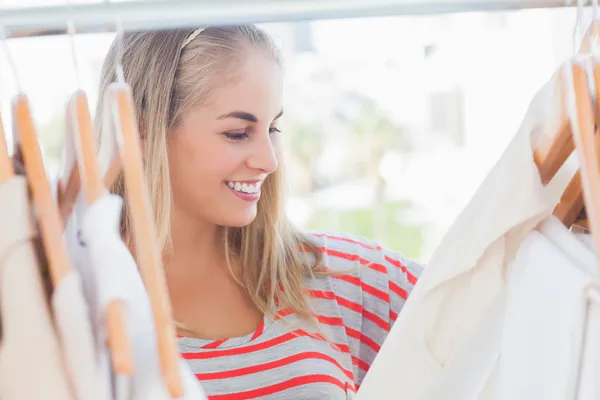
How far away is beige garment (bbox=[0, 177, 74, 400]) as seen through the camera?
56cm

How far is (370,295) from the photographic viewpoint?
135 centimetres

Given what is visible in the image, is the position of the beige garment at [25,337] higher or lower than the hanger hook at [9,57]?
lower

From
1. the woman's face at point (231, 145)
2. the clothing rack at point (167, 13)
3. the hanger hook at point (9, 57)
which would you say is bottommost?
the woman's face at point (231, 145)

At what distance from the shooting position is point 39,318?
1.87ft

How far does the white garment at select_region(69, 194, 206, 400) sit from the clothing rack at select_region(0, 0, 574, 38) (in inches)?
Answer: 6.1

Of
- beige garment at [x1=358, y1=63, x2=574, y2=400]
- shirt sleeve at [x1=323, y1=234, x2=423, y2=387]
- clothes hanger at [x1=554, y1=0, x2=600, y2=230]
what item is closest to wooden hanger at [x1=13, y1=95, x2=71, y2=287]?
beige garment at [x1=358, y1=63, x2=574, y2=400]

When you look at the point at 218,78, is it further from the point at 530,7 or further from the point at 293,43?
the point at 293,43

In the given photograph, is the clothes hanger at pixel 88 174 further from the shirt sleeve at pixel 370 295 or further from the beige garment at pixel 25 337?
the shirt sleeve at pixel 370 295

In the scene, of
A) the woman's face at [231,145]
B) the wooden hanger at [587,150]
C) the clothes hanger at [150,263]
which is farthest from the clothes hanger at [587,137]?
the woman's face at [231,145]

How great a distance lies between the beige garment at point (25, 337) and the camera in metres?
0.56

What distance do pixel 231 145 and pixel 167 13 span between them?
55 centimetres

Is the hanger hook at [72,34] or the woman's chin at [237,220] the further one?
the woman's chin at [237,220]

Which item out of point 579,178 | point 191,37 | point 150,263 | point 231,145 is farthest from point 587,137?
point 191,37

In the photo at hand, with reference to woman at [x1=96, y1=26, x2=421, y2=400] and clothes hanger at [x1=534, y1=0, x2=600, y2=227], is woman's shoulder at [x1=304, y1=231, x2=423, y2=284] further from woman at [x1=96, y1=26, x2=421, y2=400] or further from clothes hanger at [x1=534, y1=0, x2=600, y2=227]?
clothes hanger at [x1=534, y1=0, x2=600, y2=227]
